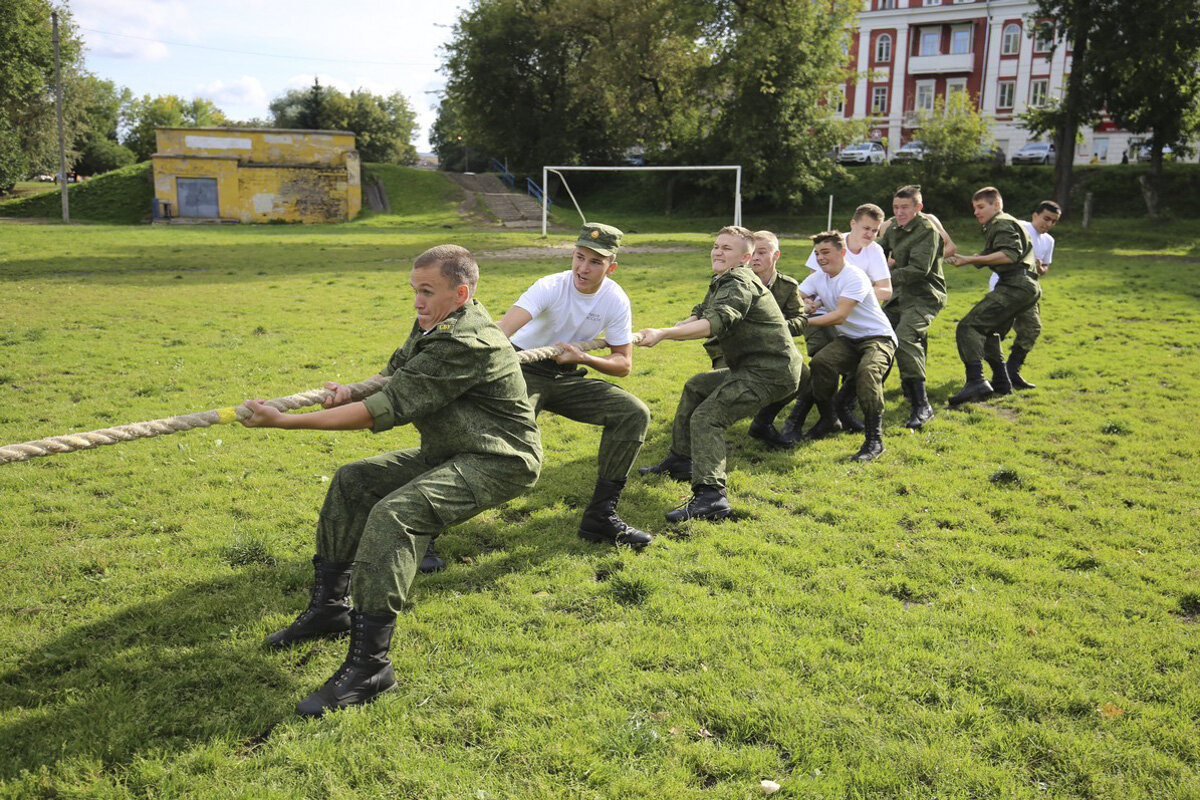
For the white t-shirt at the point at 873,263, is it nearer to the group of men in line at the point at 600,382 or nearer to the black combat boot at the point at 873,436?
the group of men in line at the point at 600,382

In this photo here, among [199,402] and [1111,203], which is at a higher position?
[1111,203]

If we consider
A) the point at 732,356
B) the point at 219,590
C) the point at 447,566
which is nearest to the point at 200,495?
the point at 219,590

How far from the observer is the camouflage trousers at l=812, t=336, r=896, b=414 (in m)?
8.14

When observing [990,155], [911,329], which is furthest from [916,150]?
[911,329]

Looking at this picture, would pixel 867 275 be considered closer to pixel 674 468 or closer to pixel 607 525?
pixel 674 468

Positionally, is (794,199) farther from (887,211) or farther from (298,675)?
(298,675)

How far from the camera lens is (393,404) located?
427cm

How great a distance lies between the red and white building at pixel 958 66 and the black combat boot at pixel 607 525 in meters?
59.3

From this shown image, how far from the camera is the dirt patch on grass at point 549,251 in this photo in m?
25.9

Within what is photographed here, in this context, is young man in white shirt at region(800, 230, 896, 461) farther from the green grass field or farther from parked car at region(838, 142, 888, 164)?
parked car at region(838, 142, 888, 164)

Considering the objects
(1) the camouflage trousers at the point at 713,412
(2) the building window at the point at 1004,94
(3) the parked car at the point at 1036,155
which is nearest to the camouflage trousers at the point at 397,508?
(1) the camouflage trousers at the point at 713,412

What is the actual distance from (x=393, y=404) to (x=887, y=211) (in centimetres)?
4152

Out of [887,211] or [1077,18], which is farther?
[887,211]

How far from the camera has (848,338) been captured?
8.58 metres
